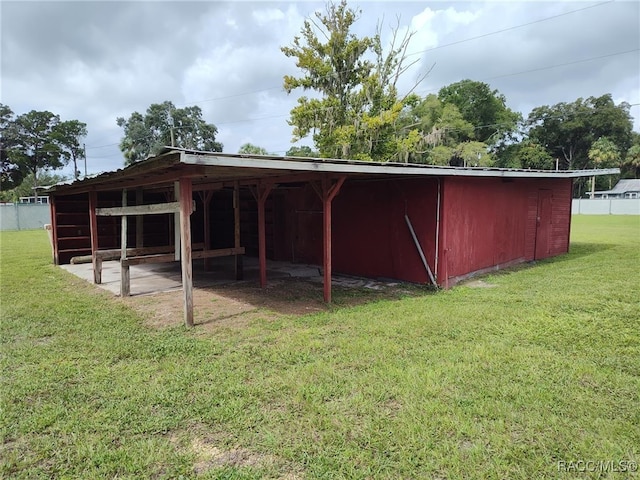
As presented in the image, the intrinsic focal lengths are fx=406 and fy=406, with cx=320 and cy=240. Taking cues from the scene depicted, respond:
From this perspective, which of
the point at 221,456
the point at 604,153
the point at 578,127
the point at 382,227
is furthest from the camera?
the point at 578,127

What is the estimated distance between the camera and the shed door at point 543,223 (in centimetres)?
1019

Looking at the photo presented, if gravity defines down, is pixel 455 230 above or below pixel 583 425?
above

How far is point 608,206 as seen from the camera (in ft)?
108

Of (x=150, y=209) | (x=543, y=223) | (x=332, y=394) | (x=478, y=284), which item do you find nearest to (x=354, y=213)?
(x=478, y=284)

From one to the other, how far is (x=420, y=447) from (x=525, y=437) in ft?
2.25

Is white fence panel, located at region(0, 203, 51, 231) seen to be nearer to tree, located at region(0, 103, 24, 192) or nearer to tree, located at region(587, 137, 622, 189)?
tree, located at region(0, 103, 24, 192)

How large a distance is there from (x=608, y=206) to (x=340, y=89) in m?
26.1

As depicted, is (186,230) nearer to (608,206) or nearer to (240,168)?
(240,168)

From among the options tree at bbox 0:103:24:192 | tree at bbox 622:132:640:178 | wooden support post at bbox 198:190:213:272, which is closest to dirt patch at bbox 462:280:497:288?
wooden support post at bbox 198:190:213:272

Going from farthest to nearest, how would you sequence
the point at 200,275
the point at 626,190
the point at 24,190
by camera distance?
the point at 24,190 → the point at 626,190 → the point at 200,275

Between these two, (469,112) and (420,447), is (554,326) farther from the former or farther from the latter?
(469,112)

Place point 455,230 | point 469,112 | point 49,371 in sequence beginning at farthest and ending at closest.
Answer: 1. point 469,112
2. point 455,230
3. point 49,371

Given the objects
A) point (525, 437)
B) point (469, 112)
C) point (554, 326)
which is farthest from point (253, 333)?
point (469, 112)

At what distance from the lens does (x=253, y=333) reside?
4742mm
